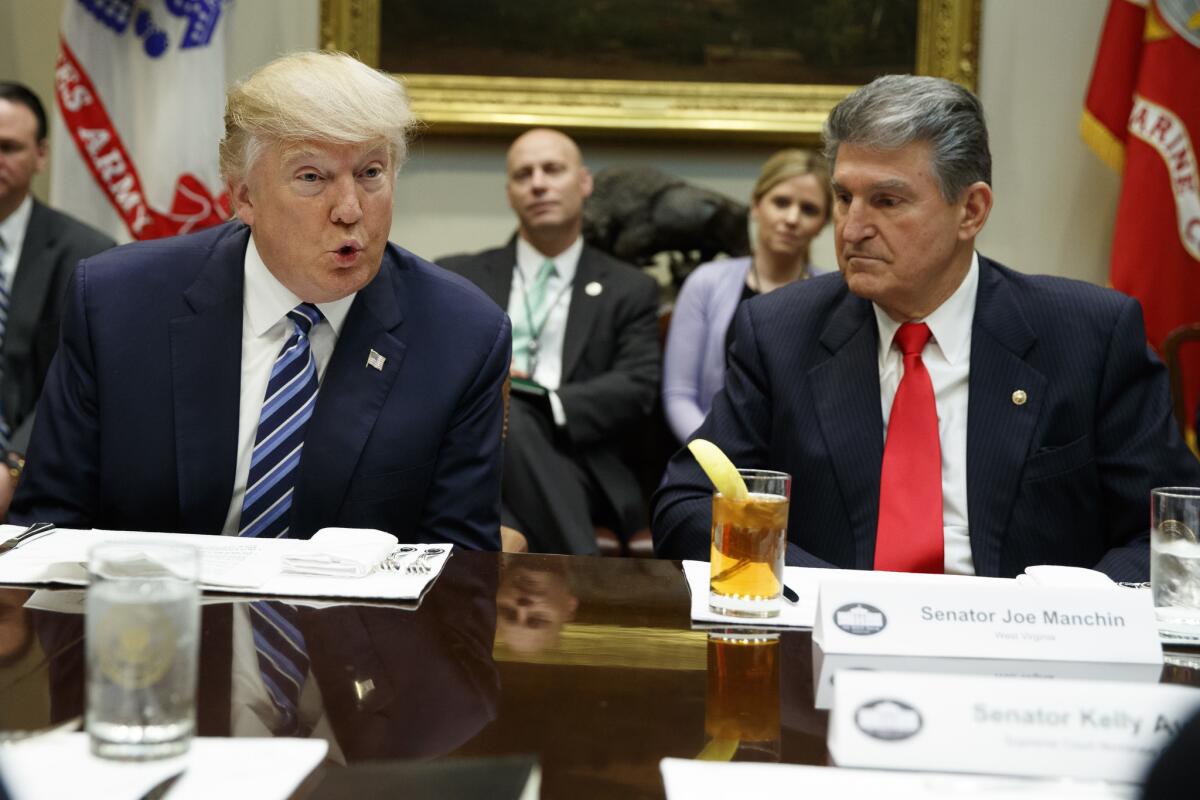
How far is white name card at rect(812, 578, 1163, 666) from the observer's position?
3.96 ft

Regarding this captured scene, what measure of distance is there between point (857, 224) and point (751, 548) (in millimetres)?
914

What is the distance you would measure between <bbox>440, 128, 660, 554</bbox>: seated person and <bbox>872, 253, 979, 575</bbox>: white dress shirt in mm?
1561

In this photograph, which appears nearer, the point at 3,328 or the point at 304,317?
the point at 304,317

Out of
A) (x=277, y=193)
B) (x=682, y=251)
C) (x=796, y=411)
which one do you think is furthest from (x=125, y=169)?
(x=796, y=411)

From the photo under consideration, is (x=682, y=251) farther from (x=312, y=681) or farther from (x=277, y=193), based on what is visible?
(x=312, y=681)

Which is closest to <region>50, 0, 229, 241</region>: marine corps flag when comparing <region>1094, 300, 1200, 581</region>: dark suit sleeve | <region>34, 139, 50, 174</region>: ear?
<region>34, 139, 50, 174</region>: ear

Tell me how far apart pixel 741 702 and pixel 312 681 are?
0.37 metres

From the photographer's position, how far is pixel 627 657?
120 centimetres

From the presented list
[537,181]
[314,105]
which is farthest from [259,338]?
[537,181]

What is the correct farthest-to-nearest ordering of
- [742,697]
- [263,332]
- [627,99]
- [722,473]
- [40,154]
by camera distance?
[627,99] → [40,154] → [263,332] → [722,473] → [742,697]

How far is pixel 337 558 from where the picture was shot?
4.76 feet

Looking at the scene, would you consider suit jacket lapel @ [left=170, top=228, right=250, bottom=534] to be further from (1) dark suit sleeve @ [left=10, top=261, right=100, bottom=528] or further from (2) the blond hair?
(2) the blond hair

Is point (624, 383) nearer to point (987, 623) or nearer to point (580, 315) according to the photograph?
point (580, 315)

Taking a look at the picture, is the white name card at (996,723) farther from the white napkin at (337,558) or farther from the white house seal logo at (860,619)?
the white napkin at (337,558)
